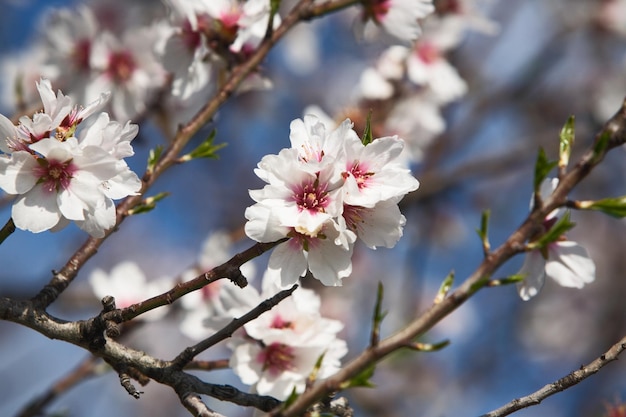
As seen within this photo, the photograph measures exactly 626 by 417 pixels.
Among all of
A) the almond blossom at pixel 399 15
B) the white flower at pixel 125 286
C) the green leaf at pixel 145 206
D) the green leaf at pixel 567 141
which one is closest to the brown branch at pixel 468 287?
the green leaf at pixel 567 141

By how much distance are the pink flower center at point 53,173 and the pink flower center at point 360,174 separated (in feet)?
1.83

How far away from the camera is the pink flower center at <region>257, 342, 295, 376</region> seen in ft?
6.08

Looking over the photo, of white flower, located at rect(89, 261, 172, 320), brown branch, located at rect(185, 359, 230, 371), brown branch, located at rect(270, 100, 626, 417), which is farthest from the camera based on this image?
white flower, located at rect(89, 261, 172, 320)

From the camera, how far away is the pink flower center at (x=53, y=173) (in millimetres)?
1487

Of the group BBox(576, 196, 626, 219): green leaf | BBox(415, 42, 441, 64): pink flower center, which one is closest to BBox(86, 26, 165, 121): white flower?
BBox(415, 42, 441, 64): pink flower center

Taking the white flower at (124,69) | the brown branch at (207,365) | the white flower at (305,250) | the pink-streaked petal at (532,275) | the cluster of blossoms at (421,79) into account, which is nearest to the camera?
the white flower at (305,250)

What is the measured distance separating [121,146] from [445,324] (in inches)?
A: 268

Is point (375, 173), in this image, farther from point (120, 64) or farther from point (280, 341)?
point (120, 64)

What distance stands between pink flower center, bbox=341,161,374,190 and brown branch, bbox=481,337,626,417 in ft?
1.71

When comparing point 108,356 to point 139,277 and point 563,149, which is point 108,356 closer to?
point 563,149

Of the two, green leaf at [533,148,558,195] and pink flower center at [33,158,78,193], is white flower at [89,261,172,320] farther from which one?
green leaf at [533,148,558,195]

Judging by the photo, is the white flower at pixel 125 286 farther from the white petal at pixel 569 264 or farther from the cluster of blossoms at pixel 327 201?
the white petal at pixel 569 264

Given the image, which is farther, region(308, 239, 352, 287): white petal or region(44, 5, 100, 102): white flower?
region(44, 5, 100, 102): white flower

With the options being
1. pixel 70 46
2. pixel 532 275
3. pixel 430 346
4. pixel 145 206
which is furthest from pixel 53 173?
pixel 70 46
